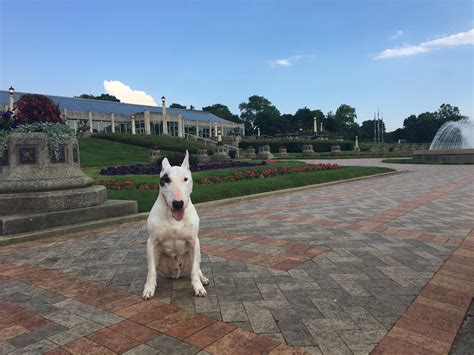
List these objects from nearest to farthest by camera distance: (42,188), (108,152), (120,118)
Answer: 1. (42,188)
2. (108,152)
3. (120,118)

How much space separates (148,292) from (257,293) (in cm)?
111

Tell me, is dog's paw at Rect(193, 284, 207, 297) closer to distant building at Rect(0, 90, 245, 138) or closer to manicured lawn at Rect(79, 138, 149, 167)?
manicured lawn at Rect(79, 138, 149, 167)

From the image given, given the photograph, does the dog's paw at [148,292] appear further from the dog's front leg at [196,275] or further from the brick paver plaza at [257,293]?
the dog's front leg at [196,275]

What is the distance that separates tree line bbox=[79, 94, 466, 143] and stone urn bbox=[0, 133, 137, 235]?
337 ft

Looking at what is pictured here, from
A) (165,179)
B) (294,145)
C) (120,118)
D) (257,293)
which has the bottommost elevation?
(257,293)

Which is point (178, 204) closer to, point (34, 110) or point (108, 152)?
point (34, 110)

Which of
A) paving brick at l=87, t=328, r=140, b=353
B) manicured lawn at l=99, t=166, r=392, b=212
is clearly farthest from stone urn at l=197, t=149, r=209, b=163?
paving brick at l=87, t=328, r=140, b=353

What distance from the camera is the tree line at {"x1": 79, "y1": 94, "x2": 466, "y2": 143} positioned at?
110 m

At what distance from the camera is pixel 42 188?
6723 mm

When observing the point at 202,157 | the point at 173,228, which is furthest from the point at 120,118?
the point at 173,228

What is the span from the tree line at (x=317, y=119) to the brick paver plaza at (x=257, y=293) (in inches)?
4101

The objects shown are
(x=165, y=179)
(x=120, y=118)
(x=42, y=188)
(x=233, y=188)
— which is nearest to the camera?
(x=165, y=179)

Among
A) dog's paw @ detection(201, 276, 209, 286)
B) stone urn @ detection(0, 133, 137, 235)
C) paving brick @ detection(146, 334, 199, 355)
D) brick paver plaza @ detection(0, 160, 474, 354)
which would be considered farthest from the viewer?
stone urn @ detection(0, 133, 137, 235)

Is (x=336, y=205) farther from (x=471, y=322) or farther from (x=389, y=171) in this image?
(x=389, y=171)
